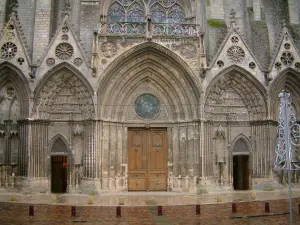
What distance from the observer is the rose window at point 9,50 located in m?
22.0

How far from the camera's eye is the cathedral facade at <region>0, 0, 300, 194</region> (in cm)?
2197

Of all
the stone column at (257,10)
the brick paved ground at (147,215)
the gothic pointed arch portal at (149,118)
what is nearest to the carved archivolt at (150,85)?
the gothic pointed arch portal at (149,118)

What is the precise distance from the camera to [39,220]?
1366 centimetres

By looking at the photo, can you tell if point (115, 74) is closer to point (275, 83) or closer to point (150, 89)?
point (150, 89)

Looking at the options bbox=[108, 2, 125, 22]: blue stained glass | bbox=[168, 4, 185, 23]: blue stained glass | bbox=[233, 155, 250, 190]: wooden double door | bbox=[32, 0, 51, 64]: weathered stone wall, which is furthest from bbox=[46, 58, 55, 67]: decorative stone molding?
bbox=[233, 155, 250, 190]: wooden double door

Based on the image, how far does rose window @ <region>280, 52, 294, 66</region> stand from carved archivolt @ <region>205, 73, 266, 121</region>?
225 cm

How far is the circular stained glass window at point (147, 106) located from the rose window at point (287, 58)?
7487 millimetres

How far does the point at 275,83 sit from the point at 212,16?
5.27 m

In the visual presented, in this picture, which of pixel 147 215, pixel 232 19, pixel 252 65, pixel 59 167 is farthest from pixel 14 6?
pixel 147 215

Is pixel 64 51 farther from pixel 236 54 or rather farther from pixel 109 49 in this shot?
pixel 236 54

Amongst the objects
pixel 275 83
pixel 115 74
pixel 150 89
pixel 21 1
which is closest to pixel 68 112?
pixel 115 74

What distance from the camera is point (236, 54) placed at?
2292cm

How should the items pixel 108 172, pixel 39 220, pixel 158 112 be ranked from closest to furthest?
1. pixel 39 220
2. pixel 108 172
3. pixel 158 112

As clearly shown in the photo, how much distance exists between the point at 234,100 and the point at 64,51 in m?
9.92
